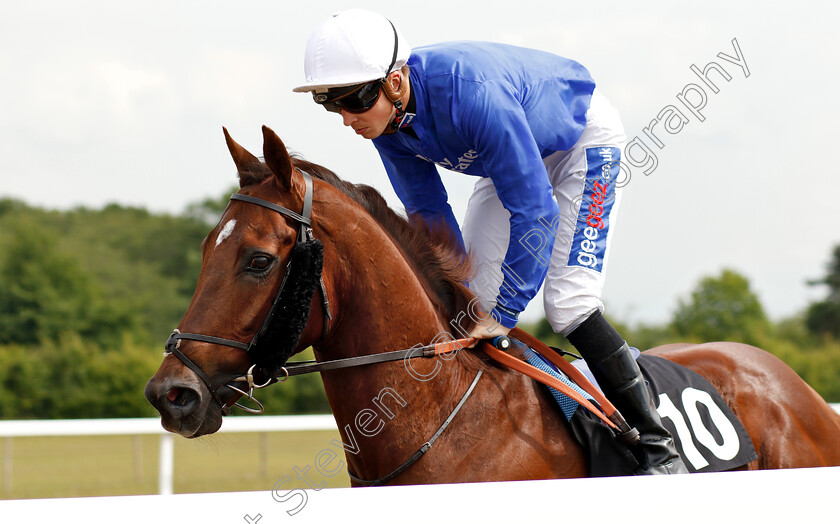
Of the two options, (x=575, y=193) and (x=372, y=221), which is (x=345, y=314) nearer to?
(x=372, y=221)

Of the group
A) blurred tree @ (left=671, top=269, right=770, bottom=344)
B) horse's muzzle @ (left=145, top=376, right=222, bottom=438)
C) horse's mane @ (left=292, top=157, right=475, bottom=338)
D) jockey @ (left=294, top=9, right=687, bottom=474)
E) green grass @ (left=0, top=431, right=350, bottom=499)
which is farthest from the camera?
blurred tree @ (left=671, top=269, right=770, bottom=344)

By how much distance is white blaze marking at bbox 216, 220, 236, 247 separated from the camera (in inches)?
82.7

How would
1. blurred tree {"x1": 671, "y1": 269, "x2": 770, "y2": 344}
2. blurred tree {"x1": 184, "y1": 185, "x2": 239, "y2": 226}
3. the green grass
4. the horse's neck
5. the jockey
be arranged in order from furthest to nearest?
blurred tree {"x1": 184, "y1": 185, "x2": 239, "y2": 226} → blurred tree {"x1": 671, "y1": 269, "x2": 770, "y2": 344} → the green grass → the jockey → the horse's neck

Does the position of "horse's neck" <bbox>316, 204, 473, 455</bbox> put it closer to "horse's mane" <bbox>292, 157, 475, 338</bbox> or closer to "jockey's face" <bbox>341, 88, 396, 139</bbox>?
"horse's mane" <bbox>292, 157, 475, 338</bbox>

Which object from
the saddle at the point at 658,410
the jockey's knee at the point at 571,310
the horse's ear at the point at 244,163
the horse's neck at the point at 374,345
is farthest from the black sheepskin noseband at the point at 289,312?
the jockey's knee at the point at 571,310

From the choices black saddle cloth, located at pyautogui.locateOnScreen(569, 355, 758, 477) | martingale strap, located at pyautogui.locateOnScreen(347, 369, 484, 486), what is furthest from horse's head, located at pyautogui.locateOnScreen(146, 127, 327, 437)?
black saddle cloth, located at pyautogui.locateOnScreen(569, 355, 758, 477)

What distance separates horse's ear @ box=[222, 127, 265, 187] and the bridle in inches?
3.3

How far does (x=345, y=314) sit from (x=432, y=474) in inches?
20.5

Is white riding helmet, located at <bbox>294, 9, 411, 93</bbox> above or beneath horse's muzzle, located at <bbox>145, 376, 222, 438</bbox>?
above

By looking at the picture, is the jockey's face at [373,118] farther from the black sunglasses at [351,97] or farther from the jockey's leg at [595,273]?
the jockey's leg at [595,273]

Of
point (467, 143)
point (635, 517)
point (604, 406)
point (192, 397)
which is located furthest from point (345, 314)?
point (635, 517)

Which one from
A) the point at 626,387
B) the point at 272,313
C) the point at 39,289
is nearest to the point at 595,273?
the point at 626,387

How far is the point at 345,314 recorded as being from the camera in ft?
7.48

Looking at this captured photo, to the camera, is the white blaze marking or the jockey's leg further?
the jockey's leg
